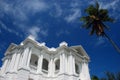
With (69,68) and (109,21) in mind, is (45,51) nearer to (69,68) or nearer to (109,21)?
(69,68)

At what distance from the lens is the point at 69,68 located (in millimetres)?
28828

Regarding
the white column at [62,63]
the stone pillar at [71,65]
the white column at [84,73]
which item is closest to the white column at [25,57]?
the white column at [62,63]

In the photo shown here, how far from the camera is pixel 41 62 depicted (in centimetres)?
2892

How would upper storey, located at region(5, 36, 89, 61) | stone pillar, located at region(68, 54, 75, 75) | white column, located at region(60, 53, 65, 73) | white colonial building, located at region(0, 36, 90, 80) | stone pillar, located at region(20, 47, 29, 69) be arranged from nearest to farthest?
stone pillar, located at region(20, 47, 29, 69) < white colonial building, located at region(0, 36, 90, 80) < white column, located at region(60, 53, 65, 73) < stone pillar, located at region(68, 54, 75, 75) < upper storey, located at region(5, 36, 89, 61)

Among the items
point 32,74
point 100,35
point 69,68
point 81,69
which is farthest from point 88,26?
point 32,74

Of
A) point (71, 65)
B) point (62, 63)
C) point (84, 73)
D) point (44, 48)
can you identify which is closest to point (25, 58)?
point (44, 48)

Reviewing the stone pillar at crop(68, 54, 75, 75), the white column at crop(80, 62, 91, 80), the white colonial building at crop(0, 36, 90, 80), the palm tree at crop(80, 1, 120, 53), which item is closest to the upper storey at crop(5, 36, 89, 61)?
the white colonial building at crop(0, 36, 90, 80)

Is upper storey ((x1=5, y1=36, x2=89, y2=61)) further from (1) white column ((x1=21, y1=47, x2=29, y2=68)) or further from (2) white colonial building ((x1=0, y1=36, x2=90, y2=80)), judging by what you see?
(1) white column ((x1=21, y1=47, x2=29, y2=68))

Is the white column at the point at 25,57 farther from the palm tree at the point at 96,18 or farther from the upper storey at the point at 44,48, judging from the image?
the palm tree at the point at 96,18

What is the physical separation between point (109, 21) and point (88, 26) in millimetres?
4030

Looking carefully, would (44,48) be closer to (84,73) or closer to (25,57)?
(25,57)

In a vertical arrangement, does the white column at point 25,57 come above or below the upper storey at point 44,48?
below

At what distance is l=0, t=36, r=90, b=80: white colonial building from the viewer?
83.7 feet

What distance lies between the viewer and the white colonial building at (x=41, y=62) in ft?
83.7
